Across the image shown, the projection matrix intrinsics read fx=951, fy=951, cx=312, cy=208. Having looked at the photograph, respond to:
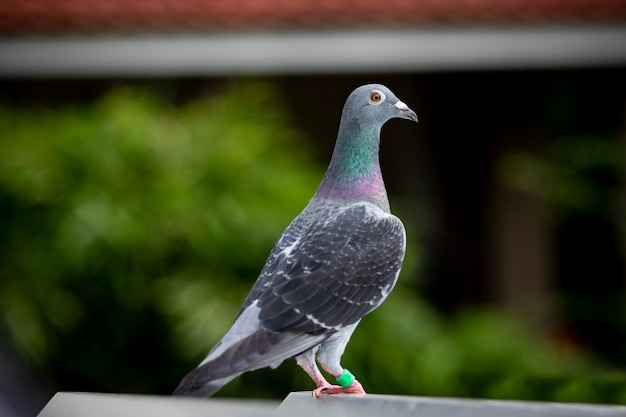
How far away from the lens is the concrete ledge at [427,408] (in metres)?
1.37

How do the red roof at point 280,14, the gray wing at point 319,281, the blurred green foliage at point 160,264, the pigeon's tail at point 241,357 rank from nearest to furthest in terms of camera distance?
the pigeon's tail at point 241,357 → the gray wing at point 319,281 → the blurred green foliage at point 160,264 → the red roof at point 280,14

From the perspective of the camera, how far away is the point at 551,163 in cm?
588

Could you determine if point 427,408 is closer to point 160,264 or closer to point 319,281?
point 319,281

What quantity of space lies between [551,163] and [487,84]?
42.2 inches

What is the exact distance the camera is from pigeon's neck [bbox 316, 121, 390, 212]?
4.55ft

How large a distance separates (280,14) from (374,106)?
15.1 ft

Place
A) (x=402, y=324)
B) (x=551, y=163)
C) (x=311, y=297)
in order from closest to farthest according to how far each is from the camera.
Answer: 1. (x=311, y=297)
2. (x=402, y=324)
3. (x=551, y=163)

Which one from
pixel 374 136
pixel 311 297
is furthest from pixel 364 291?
pixel 374 136

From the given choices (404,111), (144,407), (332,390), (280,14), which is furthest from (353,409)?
(280,14)

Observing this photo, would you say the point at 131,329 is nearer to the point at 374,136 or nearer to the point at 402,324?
the point at 402,324

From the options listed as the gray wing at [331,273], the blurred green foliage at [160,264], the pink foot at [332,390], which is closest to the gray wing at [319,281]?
the gray wing at [331,273]

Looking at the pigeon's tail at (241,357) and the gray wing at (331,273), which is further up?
the gray wing at (331,273)

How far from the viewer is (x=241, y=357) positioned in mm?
1249

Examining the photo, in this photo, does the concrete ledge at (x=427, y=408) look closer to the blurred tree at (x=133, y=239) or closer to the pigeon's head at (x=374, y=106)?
the pigeon's head at (x=374, y=106)
